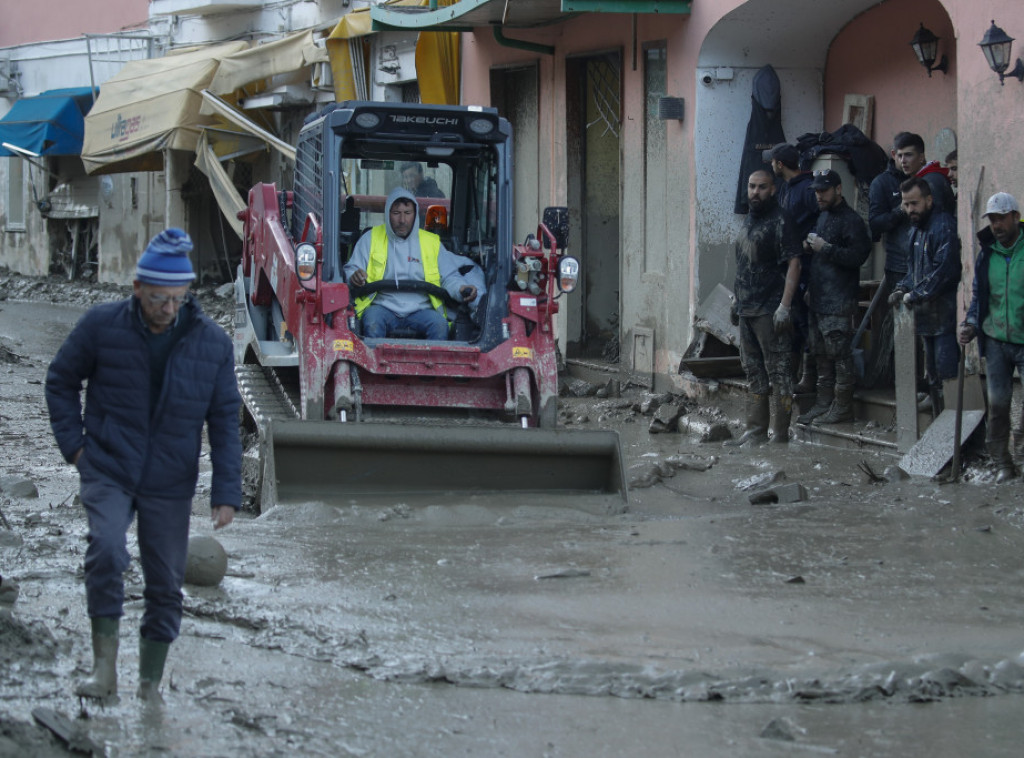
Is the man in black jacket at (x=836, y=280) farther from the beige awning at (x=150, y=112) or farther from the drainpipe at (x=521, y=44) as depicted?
the beige awning at (x=150, y=112)

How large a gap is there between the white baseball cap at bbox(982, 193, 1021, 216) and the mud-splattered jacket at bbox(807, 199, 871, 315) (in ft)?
6.34

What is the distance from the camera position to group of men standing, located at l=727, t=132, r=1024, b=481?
9180mm

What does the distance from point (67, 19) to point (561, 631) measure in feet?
88.8

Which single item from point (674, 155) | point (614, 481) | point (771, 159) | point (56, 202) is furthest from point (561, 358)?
point (56, 202)

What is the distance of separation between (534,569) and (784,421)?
4.49 meters

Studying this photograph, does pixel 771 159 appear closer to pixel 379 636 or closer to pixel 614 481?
pixel 614 481

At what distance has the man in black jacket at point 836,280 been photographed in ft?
33.3

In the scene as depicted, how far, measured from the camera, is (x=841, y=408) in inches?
415

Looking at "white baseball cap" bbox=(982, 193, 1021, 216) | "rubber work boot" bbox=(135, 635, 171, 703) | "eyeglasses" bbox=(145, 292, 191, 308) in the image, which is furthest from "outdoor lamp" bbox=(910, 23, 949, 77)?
"rubber work boot" bbox=(135, 635, 171, 703)

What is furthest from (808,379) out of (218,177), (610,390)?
(218,177)

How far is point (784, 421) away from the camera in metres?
10.5

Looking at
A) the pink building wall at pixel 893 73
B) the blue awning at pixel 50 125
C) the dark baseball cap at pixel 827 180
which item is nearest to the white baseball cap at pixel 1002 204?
the dark baseball cap at pixel 827 180

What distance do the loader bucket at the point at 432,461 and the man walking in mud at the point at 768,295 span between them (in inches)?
104

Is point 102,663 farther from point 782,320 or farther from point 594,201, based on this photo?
point 594,201
